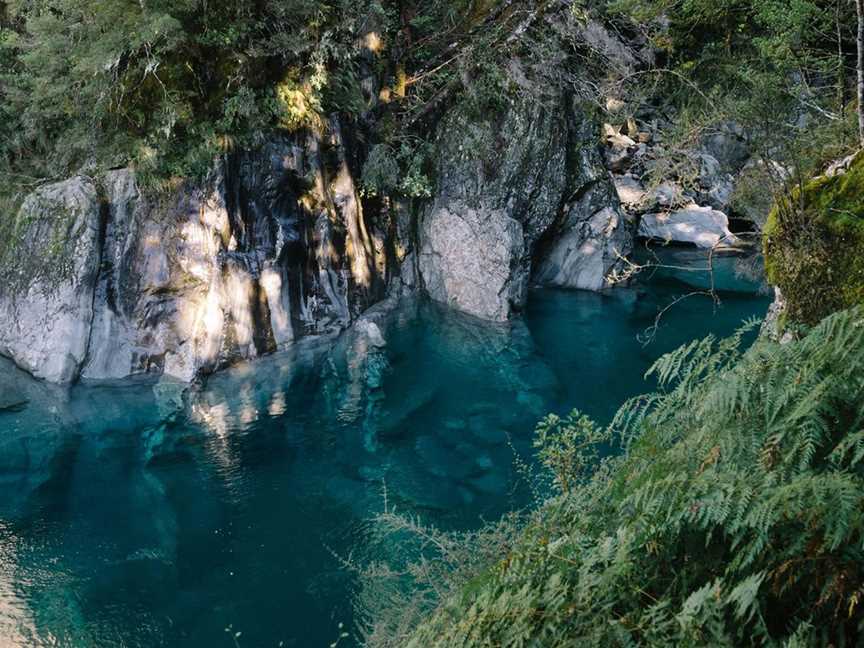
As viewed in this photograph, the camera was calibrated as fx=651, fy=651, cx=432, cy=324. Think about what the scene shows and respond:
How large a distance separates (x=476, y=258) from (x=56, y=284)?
361 inches

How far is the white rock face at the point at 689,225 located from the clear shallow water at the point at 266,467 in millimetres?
6016

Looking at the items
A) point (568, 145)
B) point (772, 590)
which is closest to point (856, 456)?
point (772, 590)

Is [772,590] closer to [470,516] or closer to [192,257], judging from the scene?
[470,516]

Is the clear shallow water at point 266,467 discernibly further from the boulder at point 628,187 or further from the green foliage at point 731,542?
the boulder at point 628,187

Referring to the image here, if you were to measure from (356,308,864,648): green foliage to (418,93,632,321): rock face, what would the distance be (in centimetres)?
1301

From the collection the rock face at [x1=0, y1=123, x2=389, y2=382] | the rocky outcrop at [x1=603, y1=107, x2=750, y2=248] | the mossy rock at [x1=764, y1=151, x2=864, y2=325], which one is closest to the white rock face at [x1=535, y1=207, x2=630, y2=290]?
the rocky outcrop at [x1=603, y1=107, x2=750, y2=248]

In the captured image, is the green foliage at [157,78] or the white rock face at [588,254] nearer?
the green foliage at [157,78]

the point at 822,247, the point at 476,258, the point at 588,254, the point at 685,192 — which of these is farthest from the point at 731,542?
the point at 685,192

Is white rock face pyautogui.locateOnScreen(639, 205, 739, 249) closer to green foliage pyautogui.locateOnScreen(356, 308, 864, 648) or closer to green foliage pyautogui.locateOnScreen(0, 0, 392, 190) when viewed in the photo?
green foliage pyautogui.locateOnScreen(0, 0, 392, 190)

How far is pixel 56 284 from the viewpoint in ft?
41.4

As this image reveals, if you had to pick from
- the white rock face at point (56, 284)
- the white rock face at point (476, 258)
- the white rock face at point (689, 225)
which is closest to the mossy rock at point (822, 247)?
the white rock face at point (476, 258)

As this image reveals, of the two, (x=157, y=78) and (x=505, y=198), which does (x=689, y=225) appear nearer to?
(x=505, y=198)

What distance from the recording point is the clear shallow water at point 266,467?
6.93 meters

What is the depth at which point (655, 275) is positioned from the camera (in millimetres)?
19641
